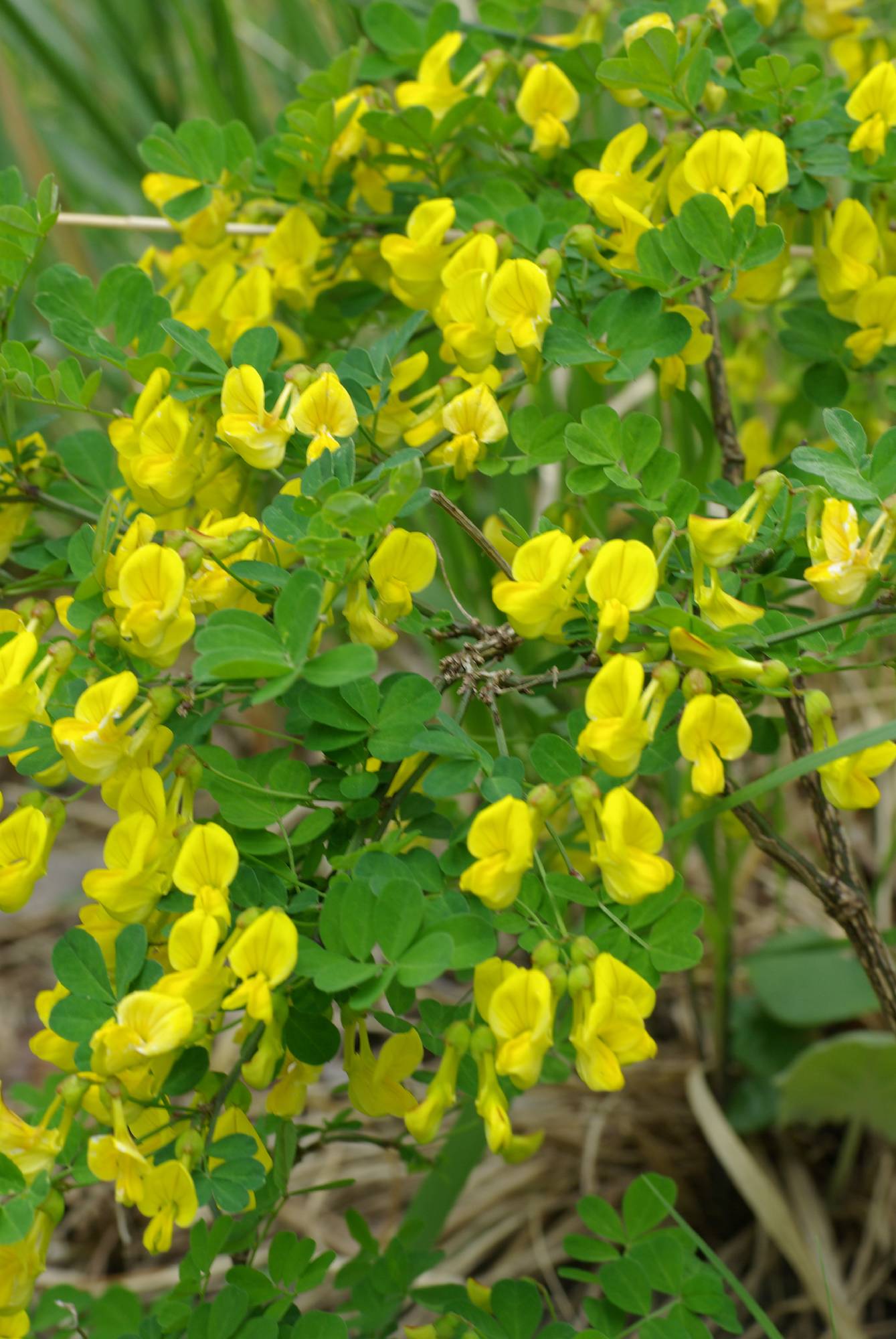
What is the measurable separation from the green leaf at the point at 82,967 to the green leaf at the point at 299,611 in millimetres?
194

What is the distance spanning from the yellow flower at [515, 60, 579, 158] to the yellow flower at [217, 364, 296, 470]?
331mm

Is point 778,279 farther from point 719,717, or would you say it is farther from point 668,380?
point 719,717

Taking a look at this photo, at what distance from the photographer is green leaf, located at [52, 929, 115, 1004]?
600mm

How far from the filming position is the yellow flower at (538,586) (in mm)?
588

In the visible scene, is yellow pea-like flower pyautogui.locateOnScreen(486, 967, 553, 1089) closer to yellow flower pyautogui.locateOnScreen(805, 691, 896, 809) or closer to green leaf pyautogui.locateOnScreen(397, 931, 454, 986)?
green leaf pyautogui.locateOnScreen(397, 931, 454, 986)

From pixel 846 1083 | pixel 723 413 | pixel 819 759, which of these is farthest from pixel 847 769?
pixel 846 1083

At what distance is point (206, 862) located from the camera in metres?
0.56

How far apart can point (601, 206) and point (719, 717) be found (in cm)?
34

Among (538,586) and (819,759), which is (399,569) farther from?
(819,759)

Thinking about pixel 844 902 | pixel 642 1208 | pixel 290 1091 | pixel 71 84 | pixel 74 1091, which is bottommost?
pixel 642 1208

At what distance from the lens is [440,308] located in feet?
2.43

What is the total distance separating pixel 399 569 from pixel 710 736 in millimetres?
179

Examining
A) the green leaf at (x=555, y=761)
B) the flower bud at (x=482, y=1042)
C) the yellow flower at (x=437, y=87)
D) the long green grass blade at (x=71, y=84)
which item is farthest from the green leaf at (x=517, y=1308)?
the long green grass blade at (x=71, y=84)

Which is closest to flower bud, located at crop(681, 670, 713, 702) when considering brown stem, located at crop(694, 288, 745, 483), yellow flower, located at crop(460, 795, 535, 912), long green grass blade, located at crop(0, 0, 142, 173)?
yellow flower, located at crop(460, 795, 535, 912)
